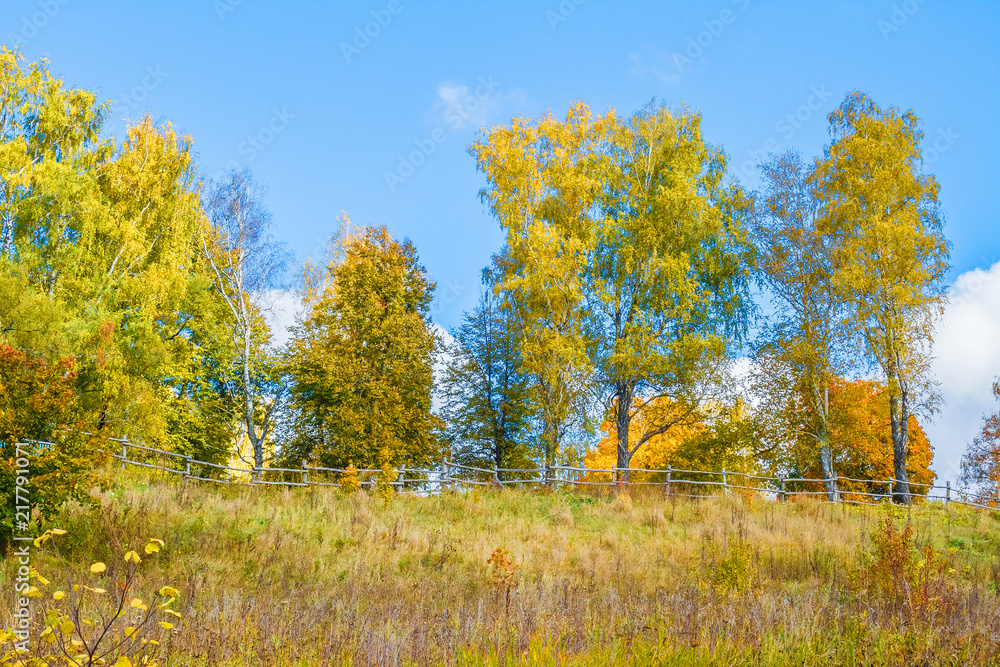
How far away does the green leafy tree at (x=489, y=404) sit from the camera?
25062mm

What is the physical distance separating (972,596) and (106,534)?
1081 centimetres

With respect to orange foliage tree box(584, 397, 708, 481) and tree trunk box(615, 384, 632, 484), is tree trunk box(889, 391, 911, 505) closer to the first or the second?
orange foliage tree box(584, 397, 708, 481)

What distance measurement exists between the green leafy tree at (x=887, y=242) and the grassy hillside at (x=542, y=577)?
3.94m

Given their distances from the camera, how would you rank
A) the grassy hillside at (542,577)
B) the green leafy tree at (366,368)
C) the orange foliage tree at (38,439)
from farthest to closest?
1. the green leafy tree at (366,368)
2. the orange foliage tree at (38,439)
3. the grassy hillside at (542,577)

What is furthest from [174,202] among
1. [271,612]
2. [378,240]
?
[271,612]

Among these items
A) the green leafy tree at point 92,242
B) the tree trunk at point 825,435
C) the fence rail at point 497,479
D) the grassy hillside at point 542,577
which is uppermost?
the green leafy tree at point 92,242

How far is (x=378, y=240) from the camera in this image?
84.8 ft

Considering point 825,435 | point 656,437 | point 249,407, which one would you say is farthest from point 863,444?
point 249,407

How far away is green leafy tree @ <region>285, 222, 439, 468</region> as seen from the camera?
22.0 meters

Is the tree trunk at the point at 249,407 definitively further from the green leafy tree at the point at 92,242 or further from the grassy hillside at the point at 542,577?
the grassy hillside at the point at 542,577

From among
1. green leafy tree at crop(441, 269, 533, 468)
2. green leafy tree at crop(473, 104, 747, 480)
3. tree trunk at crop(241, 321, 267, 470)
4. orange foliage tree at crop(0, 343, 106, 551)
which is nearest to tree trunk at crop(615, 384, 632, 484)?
green leafy tree at crop(473, 104, 747, 480)

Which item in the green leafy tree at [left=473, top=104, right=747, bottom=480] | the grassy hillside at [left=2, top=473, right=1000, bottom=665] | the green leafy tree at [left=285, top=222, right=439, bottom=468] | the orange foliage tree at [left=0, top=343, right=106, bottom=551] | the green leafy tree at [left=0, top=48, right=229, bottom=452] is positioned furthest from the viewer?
the green leafy tree at [left=285, top=222, right=439, bottom=468]

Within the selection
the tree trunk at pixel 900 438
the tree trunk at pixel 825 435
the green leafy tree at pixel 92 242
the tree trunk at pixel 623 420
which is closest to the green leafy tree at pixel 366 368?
the green leafy tree at pixel 92 242

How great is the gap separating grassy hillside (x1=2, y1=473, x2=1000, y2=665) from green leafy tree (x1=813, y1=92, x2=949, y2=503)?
3.94 metres
